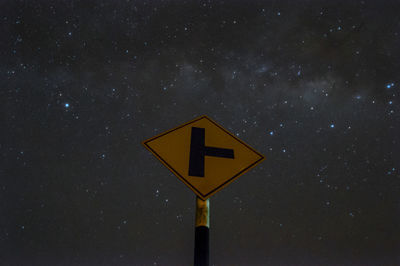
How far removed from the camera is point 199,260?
1.50m

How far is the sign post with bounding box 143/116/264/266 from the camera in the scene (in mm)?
1854

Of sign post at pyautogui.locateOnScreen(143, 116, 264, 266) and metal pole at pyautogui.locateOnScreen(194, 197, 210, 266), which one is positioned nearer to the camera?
metal pole at pyautogui.locateOnScreen(194, 197, 210, 266)

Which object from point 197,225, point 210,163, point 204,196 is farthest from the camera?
point 210,163

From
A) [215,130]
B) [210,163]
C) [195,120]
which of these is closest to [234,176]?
[210,163]

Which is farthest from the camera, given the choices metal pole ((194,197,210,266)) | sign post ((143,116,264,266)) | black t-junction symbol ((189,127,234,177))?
black t-junction symbol ((189,127,234,177))

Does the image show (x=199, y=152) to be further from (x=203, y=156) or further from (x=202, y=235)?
(x=202, y=235)

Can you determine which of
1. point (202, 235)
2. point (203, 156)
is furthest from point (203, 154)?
point (202, 235)

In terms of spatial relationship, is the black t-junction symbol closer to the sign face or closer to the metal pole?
the sign face

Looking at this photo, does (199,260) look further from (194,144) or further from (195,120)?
(195,120)

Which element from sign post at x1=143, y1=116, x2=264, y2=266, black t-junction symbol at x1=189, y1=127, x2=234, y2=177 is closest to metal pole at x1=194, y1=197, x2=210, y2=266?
sign post at x1=143, y1=116, x2=264, y2=266

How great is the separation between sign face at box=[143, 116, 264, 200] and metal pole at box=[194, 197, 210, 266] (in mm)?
69

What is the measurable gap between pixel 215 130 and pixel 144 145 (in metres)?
0.65

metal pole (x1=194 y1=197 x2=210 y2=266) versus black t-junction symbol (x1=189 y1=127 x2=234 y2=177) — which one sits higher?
black t-junction symbol (x1=189 y1=127 x2=234 y2=177)

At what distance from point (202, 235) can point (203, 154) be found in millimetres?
685
